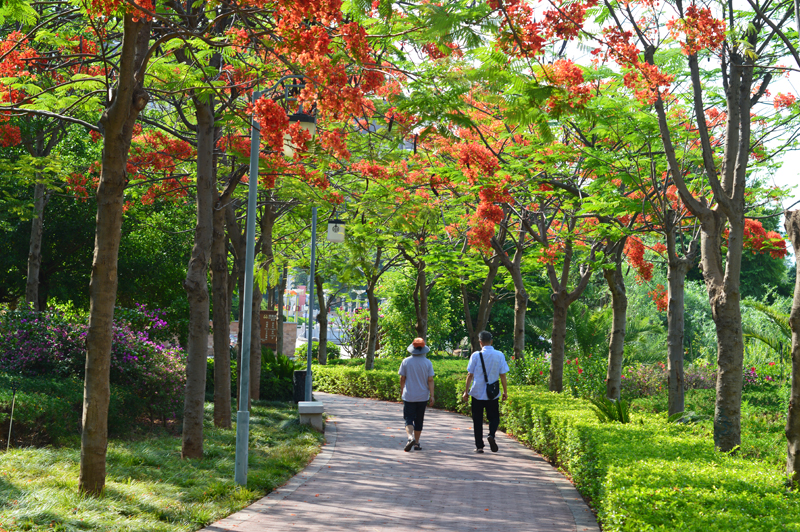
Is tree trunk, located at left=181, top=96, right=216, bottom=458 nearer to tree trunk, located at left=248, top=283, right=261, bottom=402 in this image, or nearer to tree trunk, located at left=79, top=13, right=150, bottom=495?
tree trunk, located at left=79, top=13, right=150, bottom=495

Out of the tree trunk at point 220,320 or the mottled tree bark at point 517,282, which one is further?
the mottled tree bark at point 517,282

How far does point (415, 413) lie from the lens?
11.3 metres

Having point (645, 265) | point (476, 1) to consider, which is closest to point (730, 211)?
point (476, 1)

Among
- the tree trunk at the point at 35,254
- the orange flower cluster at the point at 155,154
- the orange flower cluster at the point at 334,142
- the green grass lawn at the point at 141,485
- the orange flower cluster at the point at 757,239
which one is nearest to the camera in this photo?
the green grass lawn at the point at 141,485

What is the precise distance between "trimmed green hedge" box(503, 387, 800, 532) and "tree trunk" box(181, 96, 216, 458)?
16.2ft

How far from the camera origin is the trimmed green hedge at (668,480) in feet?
15.1

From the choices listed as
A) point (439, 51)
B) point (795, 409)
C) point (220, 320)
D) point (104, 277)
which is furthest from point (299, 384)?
point (795, 409)

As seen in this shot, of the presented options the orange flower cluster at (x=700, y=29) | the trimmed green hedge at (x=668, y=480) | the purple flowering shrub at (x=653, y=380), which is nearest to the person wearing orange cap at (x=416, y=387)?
the trimmed green hedge at (x=668, y=480)

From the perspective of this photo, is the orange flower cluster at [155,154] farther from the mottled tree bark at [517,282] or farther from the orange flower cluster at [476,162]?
the mottled tree bark at [517,282]

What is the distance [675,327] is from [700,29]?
4145 mm

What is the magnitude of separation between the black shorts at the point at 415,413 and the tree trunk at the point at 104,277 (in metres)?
5.51

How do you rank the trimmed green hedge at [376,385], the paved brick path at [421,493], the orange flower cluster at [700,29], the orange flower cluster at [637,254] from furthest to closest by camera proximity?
1. the trimmed green hedge at [376,385]
2. the orange flower cluster at [637,254]
3. the orange flower cluster at [700,29]
4. the paved brick path at [421,493]

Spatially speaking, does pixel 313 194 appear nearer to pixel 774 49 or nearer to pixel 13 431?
pixel 13 431

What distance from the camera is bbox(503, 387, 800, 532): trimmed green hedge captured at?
4.61 m
